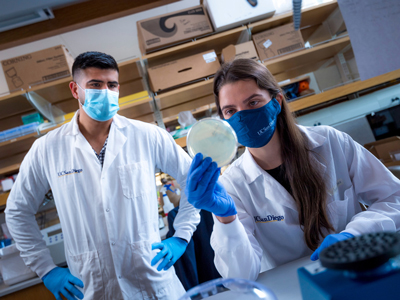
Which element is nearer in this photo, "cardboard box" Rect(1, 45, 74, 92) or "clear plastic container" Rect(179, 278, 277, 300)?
"clear plastic container" Rect(179, 278, 277, 300)

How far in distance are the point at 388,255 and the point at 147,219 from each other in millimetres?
1186

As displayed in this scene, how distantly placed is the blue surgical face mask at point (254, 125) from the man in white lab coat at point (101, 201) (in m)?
0.58

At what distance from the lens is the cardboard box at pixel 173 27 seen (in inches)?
103

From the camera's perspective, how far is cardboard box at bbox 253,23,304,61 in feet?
8.78

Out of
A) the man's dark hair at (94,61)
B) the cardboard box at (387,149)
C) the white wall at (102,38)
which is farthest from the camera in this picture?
the white wall at (102,38)

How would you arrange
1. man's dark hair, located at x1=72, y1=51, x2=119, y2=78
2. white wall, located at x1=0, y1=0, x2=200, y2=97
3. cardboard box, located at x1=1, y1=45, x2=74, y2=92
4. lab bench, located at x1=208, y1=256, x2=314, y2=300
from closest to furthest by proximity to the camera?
1. lab bench, located at x1=208, y1=256, x2=314, y2=300
2. man's dark hair, located at x1=72, y1=51, x2=119, y2=78
3. cardboard box, located at x1=1, y1=45, x2=74, y2=92
4. white wall, located at x1=0, y1=0, x2=200, y2=97

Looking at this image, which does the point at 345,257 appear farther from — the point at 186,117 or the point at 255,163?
the point at 186,117

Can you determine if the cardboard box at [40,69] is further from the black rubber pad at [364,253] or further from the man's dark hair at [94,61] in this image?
the black rubber pad at [364,253]

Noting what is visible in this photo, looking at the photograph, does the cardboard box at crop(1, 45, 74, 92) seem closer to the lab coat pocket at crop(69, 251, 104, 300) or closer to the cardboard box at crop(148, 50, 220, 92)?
the cardboard box at crop(148, 50, 220, 92)

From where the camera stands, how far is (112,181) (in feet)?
4.58

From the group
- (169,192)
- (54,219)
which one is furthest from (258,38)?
(54,219)

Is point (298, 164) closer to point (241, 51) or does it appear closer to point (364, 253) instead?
point (364, 253)

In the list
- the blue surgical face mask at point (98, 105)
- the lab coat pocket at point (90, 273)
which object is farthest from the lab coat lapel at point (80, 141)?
the lab coat pocket at point (90, 273)

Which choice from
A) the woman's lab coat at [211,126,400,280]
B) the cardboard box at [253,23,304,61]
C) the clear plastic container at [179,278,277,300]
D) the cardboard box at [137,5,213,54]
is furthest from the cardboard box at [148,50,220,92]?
the clear plastic container at [179,278,277,300]
